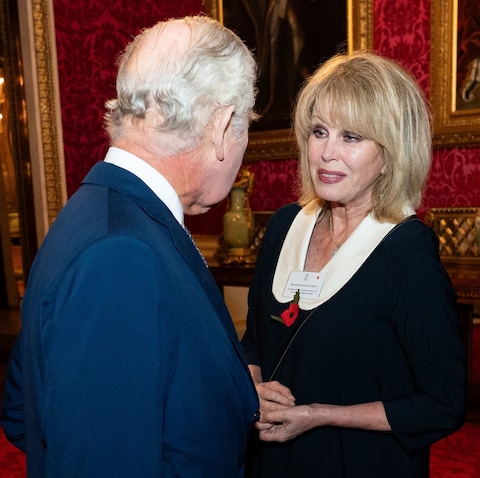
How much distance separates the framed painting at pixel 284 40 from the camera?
14.9 ft

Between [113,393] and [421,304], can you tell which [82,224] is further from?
[421,304]

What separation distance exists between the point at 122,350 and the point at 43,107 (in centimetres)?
479

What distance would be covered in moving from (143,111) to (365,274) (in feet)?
2.81

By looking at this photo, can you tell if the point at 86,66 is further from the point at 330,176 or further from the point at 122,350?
the point at 122,350

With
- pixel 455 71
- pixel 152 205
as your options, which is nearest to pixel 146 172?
pixel 152 205

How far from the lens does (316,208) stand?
1978mm

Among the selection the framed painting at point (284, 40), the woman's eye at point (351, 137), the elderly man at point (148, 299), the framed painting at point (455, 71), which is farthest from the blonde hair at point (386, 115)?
the framed painting at point (284, 40)

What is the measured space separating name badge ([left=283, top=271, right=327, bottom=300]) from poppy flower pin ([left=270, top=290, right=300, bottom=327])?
2 centimetres

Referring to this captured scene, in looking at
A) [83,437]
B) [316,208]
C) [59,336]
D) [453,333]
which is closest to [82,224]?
[59,336]

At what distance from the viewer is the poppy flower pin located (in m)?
1.71

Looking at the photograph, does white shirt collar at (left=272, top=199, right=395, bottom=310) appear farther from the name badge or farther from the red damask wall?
the red damask wall

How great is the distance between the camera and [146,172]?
105cm

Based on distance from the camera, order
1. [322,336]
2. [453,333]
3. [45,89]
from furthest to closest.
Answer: [45,89] < [322,336] < [453,333]

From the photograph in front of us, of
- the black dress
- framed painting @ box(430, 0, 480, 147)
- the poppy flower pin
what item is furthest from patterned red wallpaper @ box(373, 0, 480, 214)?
the poppy flower pin
